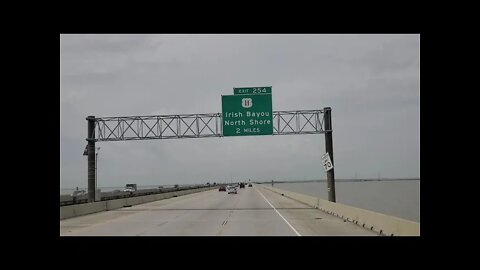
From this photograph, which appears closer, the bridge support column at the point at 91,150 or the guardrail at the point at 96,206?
the guardrail at the point at 96,206

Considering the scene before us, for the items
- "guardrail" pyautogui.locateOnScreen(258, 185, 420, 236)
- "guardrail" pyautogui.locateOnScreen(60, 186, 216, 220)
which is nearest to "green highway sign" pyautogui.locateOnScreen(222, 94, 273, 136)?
"guardrail" pyautogui.locateOnScreen(258, 185, 420, 236)

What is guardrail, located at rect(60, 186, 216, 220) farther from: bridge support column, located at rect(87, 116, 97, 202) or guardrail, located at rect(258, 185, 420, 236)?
guardrail, located at rect(258, 185, 420, 236)

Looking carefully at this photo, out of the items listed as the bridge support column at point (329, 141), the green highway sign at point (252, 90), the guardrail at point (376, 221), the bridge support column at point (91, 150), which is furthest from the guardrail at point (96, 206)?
the bridge support column at point (329, 141)

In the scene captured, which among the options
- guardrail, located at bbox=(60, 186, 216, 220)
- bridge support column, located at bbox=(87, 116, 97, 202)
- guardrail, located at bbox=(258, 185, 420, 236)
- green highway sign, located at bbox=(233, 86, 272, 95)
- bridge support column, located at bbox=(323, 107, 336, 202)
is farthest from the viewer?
bridge support column, located at bbox=(87, 116, 97, 202)

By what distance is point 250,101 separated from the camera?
134ft

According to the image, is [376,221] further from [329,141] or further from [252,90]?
[252,90]

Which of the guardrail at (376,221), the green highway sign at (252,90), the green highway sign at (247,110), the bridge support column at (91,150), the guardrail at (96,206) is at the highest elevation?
the green highway sign at (252,90)

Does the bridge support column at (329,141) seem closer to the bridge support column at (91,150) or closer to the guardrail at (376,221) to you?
the guardrail at (376,221)

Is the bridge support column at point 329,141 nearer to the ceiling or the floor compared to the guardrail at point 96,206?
nearer to the ceiling
